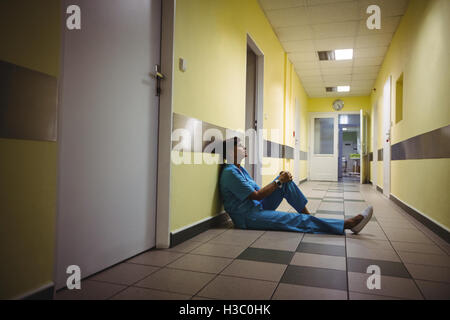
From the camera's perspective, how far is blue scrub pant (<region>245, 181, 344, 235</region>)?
115 inches

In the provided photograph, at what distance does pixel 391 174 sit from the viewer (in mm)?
5871

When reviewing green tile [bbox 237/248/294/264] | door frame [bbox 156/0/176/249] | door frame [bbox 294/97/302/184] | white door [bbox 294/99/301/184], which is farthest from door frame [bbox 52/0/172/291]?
white door [bbox 294/99/301/184]

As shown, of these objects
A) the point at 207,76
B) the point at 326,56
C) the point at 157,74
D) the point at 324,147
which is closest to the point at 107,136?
the point at 157,74

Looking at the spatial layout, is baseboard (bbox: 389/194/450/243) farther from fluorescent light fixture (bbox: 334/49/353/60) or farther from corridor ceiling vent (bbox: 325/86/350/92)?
corridor ceiling vent (bbox: 325/86/350/92)

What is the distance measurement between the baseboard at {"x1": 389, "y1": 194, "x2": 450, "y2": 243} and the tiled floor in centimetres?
7

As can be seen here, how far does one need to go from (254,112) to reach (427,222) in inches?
111

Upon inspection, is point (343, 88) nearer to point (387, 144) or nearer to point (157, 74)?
point (387, 144)

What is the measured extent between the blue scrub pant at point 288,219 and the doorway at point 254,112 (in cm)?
169

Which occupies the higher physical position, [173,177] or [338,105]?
[338,105]

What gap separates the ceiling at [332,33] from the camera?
4.89 m

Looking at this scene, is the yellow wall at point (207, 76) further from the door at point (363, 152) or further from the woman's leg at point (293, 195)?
the door at point (363, 152)

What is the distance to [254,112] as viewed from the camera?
17.1ft

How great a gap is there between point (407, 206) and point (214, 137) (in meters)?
2.85
